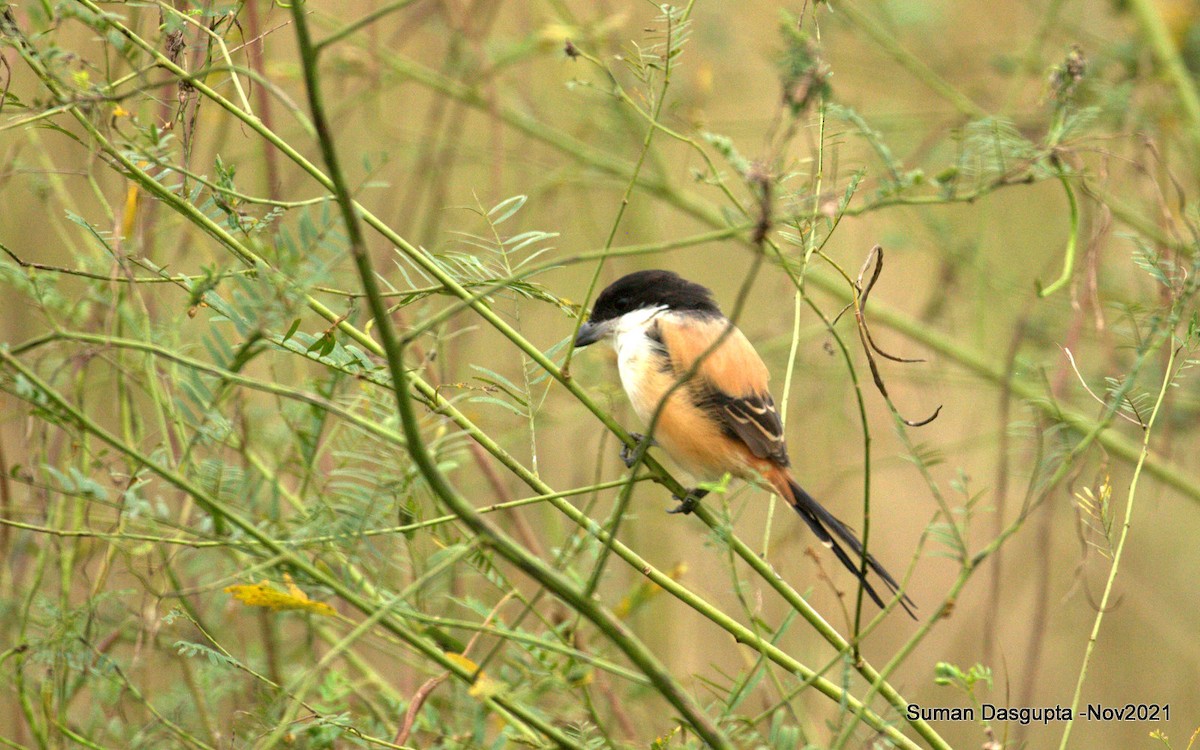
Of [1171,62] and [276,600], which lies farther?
[1171,62]

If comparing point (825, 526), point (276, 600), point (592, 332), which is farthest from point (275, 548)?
point (592, 332)

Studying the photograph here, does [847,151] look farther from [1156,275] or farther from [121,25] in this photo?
[121,25]

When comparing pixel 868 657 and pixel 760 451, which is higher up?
pixel 760 451

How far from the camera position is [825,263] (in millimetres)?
4027

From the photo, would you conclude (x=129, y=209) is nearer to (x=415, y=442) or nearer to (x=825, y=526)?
(x=415, y=442)

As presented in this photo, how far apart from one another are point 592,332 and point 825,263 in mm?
1277

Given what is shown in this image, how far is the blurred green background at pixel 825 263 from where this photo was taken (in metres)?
3.15

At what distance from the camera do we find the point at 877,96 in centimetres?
579

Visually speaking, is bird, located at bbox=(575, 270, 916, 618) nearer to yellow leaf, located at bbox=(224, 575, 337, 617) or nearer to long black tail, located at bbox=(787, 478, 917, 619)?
long black tail, located at bbox=(787, 478, 917, 619)

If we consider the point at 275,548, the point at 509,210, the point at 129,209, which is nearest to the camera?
the point at 275,548

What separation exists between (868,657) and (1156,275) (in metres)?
3.03

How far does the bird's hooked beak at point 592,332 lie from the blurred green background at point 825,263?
0.75 feet

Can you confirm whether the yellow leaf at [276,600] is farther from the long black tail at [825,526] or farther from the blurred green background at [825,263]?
the long black tail at [825,526]

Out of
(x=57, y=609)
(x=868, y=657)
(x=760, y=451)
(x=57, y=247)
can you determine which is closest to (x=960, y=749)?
(x=868, y=657)
